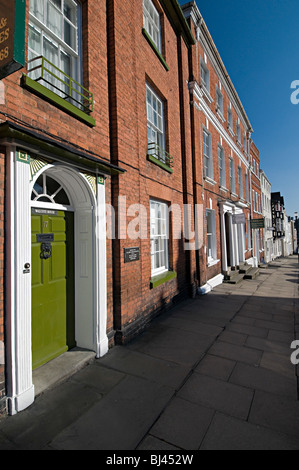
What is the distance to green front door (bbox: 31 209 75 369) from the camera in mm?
3432

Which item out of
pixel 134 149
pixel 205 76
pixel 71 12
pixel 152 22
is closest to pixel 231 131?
pixel 205 76

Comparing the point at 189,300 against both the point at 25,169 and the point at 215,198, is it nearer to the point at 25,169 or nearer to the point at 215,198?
the point at 215,198

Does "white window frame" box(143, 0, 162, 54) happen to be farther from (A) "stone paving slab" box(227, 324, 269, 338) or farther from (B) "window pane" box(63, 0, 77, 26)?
(A) "stone paving slab" box(227, 324, 269, 338)

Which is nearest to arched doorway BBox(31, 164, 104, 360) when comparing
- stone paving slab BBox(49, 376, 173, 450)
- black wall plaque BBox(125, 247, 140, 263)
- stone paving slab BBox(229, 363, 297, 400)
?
black wall plaque BBox(125, 247, 140, 263)

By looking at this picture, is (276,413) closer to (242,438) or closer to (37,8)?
(242,438)

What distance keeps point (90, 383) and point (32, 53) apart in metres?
4.65

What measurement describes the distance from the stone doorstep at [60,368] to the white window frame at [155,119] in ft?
16.2

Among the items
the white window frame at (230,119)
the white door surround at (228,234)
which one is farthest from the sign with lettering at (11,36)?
the white window frame at (230,119)

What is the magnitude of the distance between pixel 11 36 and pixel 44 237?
2276mm

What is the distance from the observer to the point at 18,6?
2275 mm

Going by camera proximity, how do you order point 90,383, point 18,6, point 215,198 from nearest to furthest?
point 18,6
point 90,383
point 215,198

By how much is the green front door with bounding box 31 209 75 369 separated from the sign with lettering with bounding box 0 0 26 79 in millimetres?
1705

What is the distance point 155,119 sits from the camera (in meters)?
6.89
